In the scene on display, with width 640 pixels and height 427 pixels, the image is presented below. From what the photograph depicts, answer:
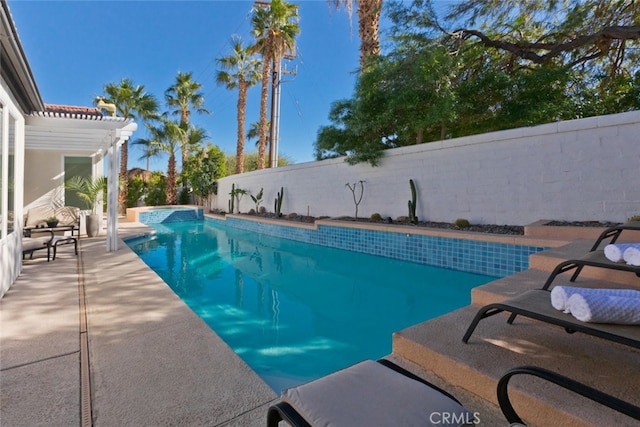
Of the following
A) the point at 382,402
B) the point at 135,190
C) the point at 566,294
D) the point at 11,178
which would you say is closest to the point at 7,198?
the point at 11,178

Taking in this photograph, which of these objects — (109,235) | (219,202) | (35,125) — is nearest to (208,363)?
(109,235)

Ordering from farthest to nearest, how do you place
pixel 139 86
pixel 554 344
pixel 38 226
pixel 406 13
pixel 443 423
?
pixel 139 86, pixel 38 226, pixel 406 13, pixel 554 344, pixel 443 423

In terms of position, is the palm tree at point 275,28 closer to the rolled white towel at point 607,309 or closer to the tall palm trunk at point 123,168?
the tall palm trunk at point 123,168

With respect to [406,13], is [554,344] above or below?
below

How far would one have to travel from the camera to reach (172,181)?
23.0 meters

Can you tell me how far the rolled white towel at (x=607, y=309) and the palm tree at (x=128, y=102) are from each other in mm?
22498

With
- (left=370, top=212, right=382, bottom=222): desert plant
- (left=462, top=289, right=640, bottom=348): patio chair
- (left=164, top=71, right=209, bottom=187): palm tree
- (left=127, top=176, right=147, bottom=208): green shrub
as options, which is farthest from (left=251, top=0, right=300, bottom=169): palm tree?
(left=462, top=289, right=640, bottom=348): patio chair

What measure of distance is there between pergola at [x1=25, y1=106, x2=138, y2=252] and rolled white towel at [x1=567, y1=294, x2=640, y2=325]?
29.0 ft

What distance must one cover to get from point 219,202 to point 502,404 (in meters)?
21.5

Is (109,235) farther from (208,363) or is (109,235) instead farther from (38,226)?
(208,363)

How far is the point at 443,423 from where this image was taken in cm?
116

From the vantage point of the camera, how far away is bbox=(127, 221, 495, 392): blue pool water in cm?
369

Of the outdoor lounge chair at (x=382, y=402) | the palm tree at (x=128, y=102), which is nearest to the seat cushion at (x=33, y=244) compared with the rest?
the outdoor lounge chair at (x=382, y=402)

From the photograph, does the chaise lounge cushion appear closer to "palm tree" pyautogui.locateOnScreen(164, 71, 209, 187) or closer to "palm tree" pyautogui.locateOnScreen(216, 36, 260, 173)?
"palm tree" pyautogui.locateOnScreen(216, 36, 260, 173)
